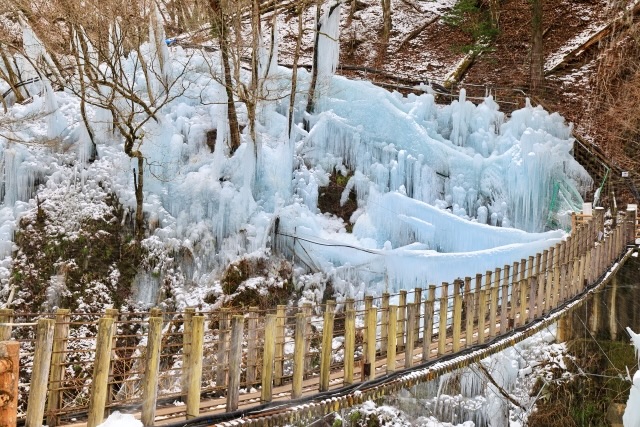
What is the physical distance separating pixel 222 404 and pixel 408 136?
11.3 m

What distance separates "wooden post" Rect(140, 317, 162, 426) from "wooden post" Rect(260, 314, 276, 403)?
1167mm

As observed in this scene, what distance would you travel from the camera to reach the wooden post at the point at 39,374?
4.47m

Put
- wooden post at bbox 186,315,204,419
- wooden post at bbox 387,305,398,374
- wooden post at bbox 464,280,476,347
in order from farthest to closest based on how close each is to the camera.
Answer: wooden post at bbox 464,280,476,347 < wooden post at bbox 387,305,398,374 < wooden post at bbox 186,315,204,419

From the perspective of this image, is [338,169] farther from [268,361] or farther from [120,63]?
[268,361]

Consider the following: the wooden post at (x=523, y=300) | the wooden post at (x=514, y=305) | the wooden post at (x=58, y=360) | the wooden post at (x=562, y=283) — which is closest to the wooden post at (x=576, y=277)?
the wooden post at (x=562, y=283)

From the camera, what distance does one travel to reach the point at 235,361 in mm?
5637

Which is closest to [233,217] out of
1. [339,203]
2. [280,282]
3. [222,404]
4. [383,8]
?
[280,282]

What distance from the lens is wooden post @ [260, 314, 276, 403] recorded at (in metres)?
5.89

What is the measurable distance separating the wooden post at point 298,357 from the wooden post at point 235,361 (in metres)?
0.69

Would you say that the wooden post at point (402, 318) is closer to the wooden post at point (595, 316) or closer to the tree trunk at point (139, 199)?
the wooden post at point (595, 316)

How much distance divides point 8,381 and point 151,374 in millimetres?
1317

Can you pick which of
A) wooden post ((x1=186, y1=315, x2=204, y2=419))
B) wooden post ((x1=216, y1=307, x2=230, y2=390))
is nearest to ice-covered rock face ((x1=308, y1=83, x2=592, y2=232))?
wooden post ((x1=216, y1=307, x2=230, y2=390))

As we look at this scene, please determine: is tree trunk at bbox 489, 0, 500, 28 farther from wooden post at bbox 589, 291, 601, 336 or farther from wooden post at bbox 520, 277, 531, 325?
wooden post at bbox 520, 277, 531, 325

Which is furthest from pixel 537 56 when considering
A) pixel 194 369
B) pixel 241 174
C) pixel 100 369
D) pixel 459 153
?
pixel 100 369
